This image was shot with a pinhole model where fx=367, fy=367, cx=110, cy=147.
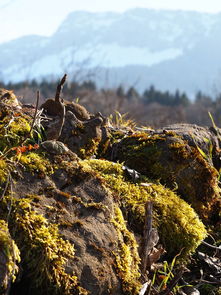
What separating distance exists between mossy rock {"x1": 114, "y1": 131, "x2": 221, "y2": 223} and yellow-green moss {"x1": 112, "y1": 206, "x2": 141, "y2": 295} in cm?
80

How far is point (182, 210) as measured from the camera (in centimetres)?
278

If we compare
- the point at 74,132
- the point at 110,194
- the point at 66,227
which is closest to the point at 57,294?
the point at 66,227

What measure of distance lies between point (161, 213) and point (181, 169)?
61cm

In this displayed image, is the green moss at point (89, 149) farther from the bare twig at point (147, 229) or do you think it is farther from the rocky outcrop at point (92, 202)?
the bare twig at point (147, 229)

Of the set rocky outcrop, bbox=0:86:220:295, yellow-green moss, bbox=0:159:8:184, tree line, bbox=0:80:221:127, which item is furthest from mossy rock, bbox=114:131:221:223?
tree line, bbox=0:80:221:127

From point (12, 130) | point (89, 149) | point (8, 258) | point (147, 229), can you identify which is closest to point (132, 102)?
point (89, 149)

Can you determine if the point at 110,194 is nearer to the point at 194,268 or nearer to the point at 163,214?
the point at 163,214

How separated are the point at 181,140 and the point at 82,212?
1.41 meters

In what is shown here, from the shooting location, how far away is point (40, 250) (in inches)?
74.5

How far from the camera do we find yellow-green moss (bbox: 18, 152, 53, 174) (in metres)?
2.30

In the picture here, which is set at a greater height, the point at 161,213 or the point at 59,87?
the point at 59,87

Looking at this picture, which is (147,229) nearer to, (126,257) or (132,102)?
(126,257)

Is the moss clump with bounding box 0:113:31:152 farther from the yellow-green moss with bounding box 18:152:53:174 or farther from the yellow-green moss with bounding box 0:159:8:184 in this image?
the yellow-green moss with bounding box 0:159:8:184

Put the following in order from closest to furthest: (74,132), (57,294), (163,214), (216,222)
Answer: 1. (57,294)
2. (163,214)
3. (74,132)
4. (216,222)
